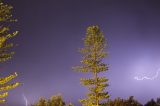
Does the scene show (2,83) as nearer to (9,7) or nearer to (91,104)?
(9,7)

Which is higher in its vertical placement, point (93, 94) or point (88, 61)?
point (88, 61)

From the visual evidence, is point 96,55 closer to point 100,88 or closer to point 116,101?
point 100,88

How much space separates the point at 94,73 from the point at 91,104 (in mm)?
4367

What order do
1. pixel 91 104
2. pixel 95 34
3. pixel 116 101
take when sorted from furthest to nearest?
pixel 116 101
pixel 95 34
pixel 91 104

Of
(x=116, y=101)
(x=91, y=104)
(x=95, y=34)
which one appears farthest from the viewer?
(x=116, y=101)

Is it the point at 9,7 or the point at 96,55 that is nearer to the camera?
the point at 9,7

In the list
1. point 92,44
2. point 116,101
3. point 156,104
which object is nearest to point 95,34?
point 92,44

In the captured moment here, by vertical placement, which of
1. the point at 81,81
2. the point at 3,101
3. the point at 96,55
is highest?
the point at 96,55

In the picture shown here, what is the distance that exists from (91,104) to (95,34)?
34.1 ft

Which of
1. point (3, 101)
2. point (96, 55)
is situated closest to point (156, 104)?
point (96, 55)

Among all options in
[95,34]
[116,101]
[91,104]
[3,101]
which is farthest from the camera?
[116,101]

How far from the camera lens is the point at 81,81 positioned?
53094mm

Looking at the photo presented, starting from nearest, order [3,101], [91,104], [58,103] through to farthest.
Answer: [3,101] → [91,104] → [58,103]

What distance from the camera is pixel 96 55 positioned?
55531 millimetres
